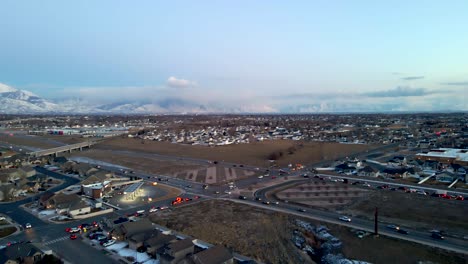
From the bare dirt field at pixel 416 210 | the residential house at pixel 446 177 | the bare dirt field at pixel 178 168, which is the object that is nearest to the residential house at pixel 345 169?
the residential house at pixel 446 177

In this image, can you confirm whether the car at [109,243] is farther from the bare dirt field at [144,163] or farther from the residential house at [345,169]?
the residential house at [345,169]

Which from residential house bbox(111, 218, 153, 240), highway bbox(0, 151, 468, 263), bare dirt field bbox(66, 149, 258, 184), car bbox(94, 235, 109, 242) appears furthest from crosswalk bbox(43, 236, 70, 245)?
bare dirt field bbox(66, 149, 258, 184)

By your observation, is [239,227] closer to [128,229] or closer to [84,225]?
[128,229]

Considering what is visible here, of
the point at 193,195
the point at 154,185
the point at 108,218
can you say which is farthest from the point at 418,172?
the point at 108,218

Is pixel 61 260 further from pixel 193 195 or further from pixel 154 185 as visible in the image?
pixel 154 185

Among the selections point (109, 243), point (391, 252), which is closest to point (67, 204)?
point (109, 243)

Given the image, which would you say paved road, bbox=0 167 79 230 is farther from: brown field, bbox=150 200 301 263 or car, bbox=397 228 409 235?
car, bbox=397 228 409 235

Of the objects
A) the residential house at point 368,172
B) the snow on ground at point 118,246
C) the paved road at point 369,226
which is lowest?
the snow on ground at point 118,246
